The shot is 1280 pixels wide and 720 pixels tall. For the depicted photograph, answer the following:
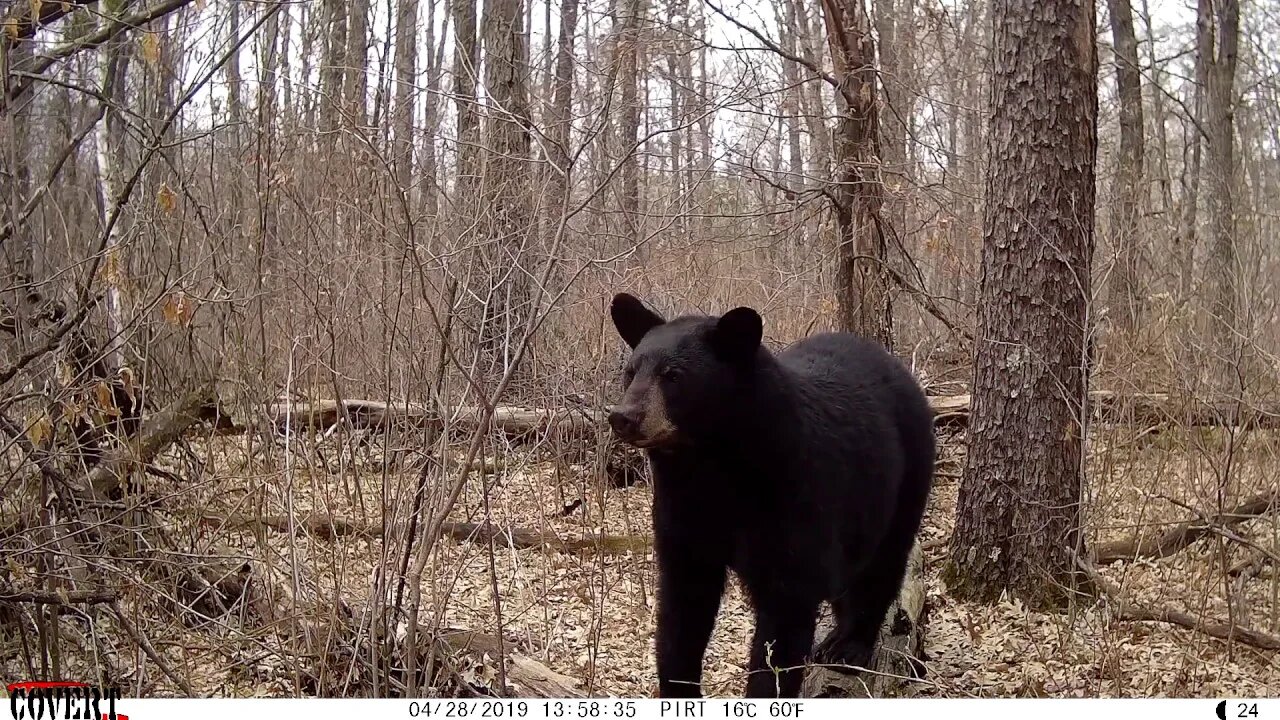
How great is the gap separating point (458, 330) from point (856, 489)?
2964 millimetres

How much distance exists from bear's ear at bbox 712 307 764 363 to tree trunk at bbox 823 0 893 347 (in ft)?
11.7

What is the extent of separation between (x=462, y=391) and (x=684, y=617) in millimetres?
2411

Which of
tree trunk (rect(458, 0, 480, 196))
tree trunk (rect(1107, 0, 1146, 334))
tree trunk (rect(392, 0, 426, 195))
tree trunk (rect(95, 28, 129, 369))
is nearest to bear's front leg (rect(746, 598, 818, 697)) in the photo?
tree trunk (rect(458, 0, 480, 196))

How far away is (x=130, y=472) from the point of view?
4.91 metres

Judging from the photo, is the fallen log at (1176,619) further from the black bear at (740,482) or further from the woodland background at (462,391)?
the black bear at (740,482)

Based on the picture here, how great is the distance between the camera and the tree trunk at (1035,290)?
5359 mm

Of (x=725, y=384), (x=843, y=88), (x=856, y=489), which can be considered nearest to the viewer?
(x=725, y=384)

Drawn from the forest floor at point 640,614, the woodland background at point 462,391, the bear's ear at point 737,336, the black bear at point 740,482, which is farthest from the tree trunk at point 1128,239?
the bear's ear at point 737,336

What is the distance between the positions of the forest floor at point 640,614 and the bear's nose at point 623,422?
32.4 inches

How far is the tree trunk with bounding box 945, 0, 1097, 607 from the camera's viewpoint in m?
5.36

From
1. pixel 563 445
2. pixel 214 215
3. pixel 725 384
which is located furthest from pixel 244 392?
pixel 725 384

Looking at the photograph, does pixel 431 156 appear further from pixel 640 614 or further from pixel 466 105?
pixel 640 614

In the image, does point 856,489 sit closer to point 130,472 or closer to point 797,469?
point 797,469

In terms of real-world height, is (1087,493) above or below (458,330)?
below
